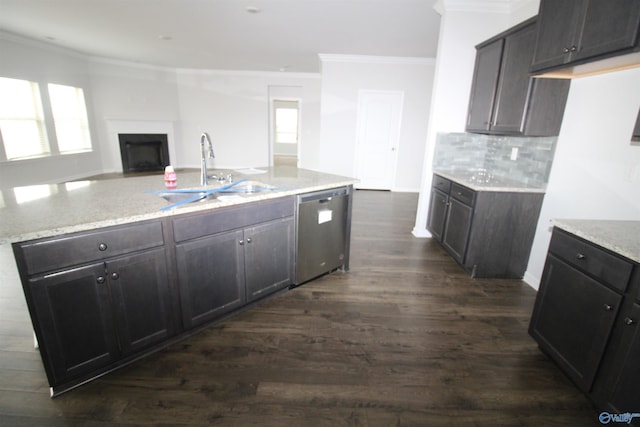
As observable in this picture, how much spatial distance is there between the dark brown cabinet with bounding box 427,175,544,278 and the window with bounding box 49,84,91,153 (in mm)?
7850

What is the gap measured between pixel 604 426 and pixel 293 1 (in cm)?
436

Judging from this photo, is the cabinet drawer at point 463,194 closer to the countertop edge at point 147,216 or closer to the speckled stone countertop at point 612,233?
the speckled stone countertop at point 612,233

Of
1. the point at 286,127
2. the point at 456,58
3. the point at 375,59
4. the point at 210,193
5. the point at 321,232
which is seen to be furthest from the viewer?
the point at 286,127

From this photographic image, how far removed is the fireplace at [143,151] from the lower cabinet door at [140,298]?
770 centimetres

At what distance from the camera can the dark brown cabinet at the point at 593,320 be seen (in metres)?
1.40

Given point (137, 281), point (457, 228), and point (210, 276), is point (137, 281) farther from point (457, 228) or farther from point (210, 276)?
point (457, 228)

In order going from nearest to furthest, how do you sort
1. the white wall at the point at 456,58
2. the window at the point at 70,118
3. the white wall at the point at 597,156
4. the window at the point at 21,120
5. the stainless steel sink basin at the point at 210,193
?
the stainless steel sink basin at the point at 210,193 < the white wall at the point at 597,156 < the white wall at the point at 456,58 < the window at the point at 21,120 < the window at the point at 70,118

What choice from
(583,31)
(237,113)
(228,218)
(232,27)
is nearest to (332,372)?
(228,218)

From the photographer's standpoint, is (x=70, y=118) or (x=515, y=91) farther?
(x=70, y=118)

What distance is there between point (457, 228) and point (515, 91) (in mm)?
1418

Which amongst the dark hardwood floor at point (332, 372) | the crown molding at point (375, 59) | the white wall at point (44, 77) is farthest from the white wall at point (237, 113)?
the dark hardwood floor at point (332, 372)

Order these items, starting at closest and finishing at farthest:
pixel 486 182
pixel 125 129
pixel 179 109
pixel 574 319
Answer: pixel 574 319, pixel 486 182, pixel 125 129, pixel 179 109

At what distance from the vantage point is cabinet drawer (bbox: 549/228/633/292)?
57.1 inches

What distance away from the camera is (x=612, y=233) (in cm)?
166
